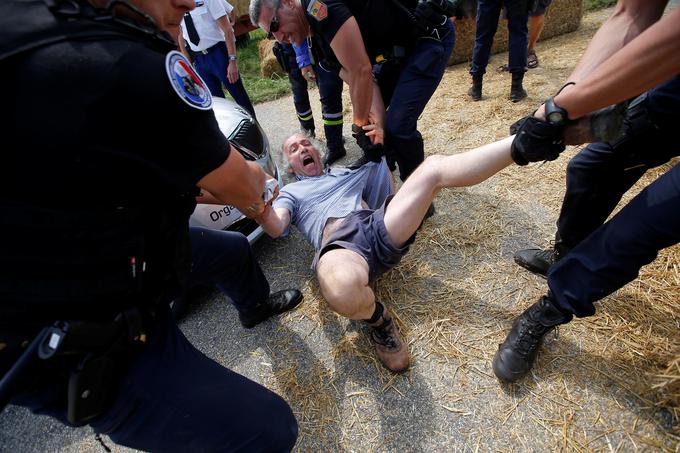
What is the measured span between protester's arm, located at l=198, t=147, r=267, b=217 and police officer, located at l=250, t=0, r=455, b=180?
139 cm

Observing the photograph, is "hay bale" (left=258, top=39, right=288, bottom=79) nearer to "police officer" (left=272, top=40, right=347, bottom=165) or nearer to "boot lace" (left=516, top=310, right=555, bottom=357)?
"police officer" (left=272, top=40, right=347, bottom=165)

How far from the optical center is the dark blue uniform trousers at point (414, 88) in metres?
2.62

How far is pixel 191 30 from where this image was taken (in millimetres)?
4020

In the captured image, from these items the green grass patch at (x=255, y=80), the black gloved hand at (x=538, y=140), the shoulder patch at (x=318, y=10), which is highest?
the shoulder patch at (x=318, y=10)

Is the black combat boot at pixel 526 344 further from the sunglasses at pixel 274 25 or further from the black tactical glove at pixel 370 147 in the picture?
the sunglasses at pixel 274 25

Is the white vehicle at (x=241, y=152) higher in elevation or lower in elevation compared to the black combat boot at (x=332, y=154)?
higher

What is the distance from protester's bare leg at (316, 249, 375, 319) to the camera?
5.71 feet

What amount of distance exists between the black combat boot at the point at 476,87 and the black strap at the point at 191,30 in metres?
3.63

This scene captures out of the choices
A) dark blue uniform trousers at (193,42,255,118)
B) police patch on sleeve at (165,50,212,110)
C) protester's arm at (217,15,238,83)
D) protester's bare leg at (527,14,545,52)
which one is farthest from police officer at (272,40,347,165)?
protester's bare leg at (527,14,545,52)

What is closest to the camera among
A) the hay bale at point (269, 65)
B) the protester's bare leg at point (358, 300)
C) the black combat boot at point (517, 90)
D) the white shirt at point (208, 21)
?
the protester's bare leg at point (358, 300)

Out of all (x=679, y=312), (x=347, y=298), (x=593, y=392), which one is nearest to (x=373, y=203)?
(x=347, y=298)

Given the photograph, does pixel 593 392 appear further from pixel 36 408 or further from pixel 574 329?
pixel 36 408

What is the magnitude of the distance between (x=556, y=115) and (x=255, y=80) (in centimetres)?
811

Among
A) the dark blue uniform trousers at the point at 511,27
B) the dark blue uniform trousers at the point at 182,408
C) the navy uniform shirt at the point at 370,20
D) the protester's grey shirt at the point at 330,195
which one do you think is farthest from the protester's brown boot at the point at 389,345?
the dark blue uniform trousers at the point at 511,27
